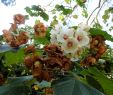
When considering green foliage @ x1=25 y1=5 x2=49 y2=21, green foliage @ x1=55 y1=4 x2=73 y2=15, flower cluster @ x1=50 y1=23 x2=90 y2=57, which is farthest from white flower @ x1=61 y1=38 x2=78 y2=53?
green foliage @ x1=55 y1=4 x2=73 y2=15

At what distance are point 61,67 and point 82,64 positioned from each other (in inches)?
5.0

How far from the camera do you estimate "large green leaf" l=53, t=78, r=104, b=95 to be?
0.97 metres

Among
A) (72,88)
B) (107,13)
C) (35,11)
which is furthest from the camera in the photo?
(107,13)

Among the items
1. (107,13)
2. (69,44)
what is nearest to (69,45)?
(69,44)

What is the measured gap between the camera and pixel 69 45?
1058mm

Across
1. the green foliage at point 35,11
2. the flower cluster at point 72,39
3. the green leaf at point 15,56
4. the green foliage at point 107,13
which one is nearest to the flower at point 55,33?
the flower cluster at point 72,39

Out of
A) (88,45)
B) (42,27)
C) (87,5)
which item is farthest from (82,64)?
(87,5)

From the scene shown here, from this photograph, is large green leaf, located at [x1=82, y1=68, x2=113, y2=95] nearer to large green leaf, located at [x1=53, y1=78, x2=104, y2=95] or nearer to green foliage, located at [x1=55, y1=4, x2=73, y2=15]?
large green leaf, located at [x1=53, y1=78, x2=104, y2=95]

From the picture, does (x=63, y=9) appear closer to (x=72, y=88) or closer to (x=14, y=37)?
(x=14, y=37)

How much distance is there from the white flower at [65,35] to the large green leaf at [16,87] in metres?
0.15

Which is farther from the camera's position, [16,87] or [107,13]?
[107,13]

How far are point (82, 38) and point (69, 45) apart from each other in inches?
2.0

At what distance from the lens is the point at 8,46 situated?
1132mm

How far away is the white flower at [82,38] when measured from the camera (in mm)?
1097
